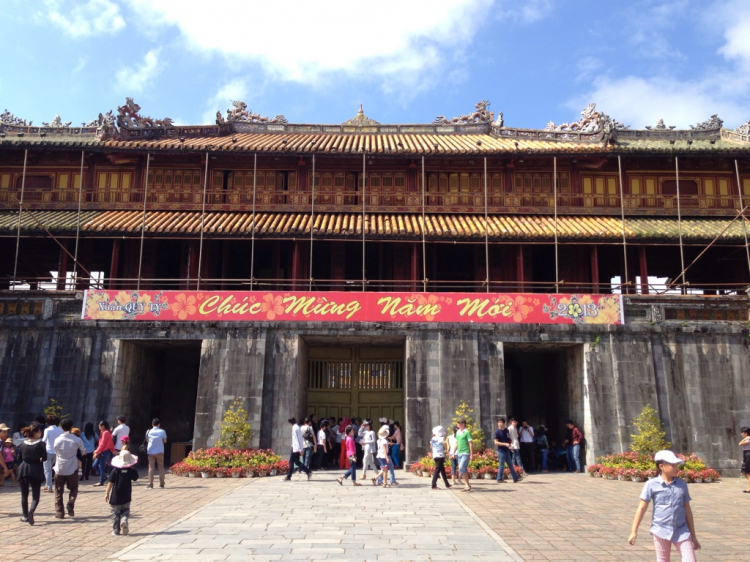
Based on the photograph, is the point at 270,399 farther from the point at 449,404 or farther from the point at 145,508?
the point at 145,508

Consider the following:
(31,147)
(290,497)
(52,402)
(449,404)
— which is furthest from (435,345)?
(31,147)

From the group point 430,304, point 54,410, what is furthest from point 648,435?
point 54,410

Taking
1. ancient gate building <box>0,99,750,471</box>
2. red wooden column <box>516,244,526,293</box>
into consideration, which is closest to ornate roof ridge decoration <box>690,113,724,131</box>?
ancient gate building <box>0,99,750,471</box>

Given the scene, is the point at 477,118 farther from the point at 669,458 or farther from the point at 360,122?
the point at 669,458

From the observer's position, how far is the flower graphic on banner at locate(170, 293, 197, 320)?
20.7m

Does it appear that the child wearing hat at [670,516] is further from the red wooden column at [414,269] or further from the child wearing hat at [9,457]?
the red wooden column at [414,269]

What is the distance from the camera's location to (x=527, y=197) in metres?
26.1

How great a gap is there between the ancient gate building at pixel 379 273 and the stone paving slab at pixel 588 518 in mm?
3965

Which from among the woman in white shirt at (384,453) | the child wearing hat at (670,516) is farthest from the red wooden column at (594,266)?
the child wearing hat at (670,516)

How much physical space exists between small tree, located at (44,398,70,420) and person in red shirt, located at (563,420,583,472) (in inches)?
623

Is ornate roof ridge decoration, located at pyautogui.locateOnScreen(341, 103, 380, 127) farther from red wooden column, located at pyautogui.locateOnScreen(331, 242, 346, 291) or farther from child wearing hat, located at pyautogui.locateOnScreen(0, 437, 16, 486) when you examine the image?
child wearing hat, located at pyautogui.locateOnScreen(0, 437, 16, 486)

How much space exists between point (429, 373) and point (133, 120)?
16.9 metres

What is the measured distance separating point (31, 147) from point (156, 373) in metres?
10.2

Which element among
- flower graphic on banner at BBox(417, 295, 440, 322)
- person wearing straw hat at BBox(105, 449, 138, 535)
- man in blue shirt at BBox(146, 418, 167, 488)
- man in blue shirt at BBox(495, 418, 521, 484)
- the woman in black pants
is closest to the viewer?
person wearing straw hat at BBox(105, 449, 138, 535)
